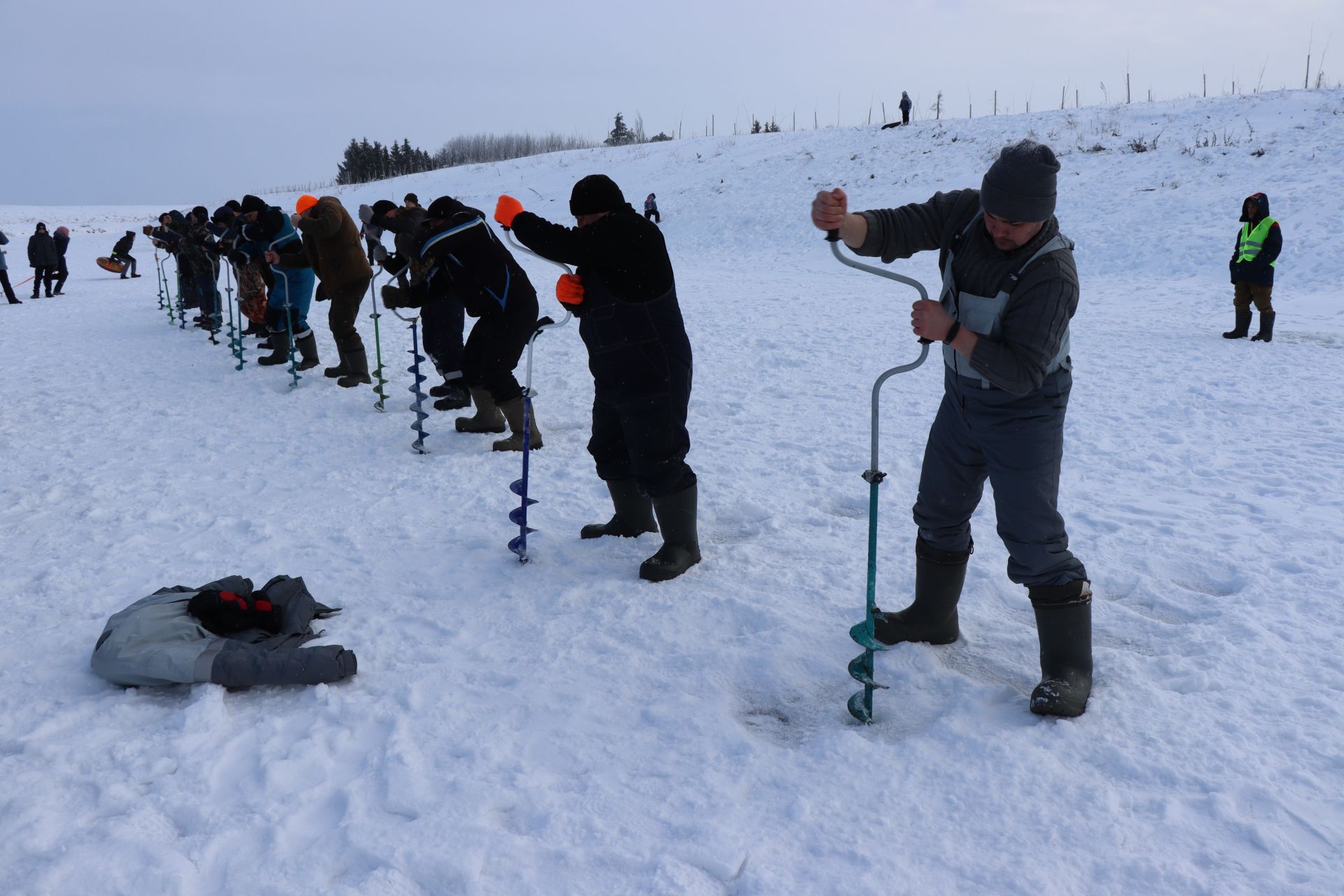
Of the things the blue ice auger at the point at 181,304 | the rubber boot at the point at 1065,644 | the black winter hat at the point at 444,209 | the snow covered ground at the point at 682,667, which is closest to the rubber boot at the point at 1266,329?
the snow covered ground at the point at 682,667

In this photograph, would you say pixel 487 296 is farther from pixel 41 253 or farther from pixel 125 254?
pixel 125 254

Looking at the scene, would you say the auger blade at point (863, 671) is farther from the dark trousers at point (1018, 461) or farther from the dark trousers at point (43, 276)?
the dark trousers at point (43, 276)

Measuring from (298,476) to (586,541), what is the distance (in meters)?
2.30

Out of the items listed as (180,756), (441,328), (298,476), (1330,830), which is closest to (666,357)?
(180,756)

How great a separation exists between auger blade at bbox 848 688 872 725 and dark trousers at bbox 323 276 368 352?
6.29 metres

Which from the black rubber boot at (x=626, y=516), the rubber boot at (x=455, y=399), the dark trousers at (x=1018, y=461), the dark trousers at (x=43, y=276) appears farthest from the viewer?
the dark trousers at (x=43, y=276)

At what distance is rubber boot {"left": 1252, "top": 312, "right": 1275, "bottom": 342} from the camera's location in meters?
9.06

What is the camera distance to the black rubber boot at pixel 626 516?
4328mm

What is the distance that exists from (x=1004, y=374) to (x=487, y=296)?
415 cm

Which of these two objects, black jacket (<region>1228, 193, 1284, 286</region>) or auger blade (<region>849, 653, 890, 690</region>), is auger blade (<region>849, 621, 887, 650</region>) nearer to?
auger blade (<region>849, 653, 890, 690</region>)

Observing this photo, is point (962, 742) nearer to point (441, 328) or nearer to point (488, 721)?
point (488, 721)

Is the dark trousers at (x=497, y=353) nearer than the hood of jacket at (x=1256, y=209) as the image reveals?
Yes

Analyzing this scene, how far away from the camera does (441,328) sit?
688 centimetres

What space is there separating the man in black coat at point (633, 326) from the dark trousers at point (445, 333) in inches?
129
